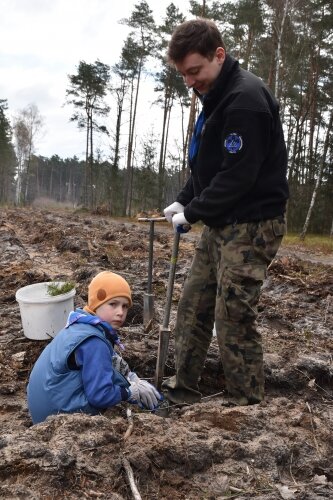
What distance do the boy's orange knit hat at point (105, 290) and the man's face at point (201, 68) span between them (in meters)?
1.20

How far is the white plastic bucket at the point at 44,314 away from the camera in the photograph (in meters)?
3.86

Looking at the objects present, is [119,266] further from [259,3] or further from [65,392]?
[259,3]

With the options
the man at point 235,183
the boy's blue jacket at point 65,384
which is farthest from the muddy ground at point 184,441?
the man at point 235,183

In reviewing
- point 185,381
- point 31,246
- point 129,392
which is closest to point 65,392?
point 129,392

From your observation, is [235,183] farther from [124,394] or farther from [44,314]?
[44,314]

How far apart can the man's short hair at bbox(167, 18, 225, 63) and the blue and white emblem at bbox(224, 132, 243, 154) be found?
460 millimetres

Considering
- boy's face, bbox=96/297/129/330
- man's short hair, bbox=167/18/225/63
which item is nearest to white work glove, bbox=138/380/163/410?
boy's face, bbox=96/297/129/330

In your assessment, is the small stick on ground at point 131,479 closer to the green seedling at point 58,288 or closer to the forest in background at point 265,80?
the green seedling at point 58,288

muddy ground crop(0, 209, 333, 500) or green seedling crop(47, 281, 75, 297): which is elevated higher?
green seedling crop(47, 281, 75, 297)

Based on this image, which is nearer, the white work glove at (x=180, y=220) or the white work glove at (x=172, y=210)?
the white work glove at (x=180, y=220)

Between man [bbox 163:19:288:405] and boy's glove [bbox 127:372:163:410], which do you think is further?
boy's glove [bbox 127:372:163:410]

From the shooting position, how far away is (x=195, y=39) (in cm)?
243

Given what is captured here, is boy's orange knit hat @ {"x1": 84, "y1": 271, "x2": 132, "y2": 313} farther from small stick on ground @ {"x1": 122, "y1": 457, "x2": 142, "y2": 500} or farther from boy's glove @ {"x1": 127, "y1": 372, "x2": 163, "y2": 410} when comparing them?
small stick on ground @ {"x1": 122, "y1": 457, "x2": 142, "y2": 500}

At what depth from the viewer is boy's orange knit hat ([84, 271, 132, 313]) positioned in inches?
104
